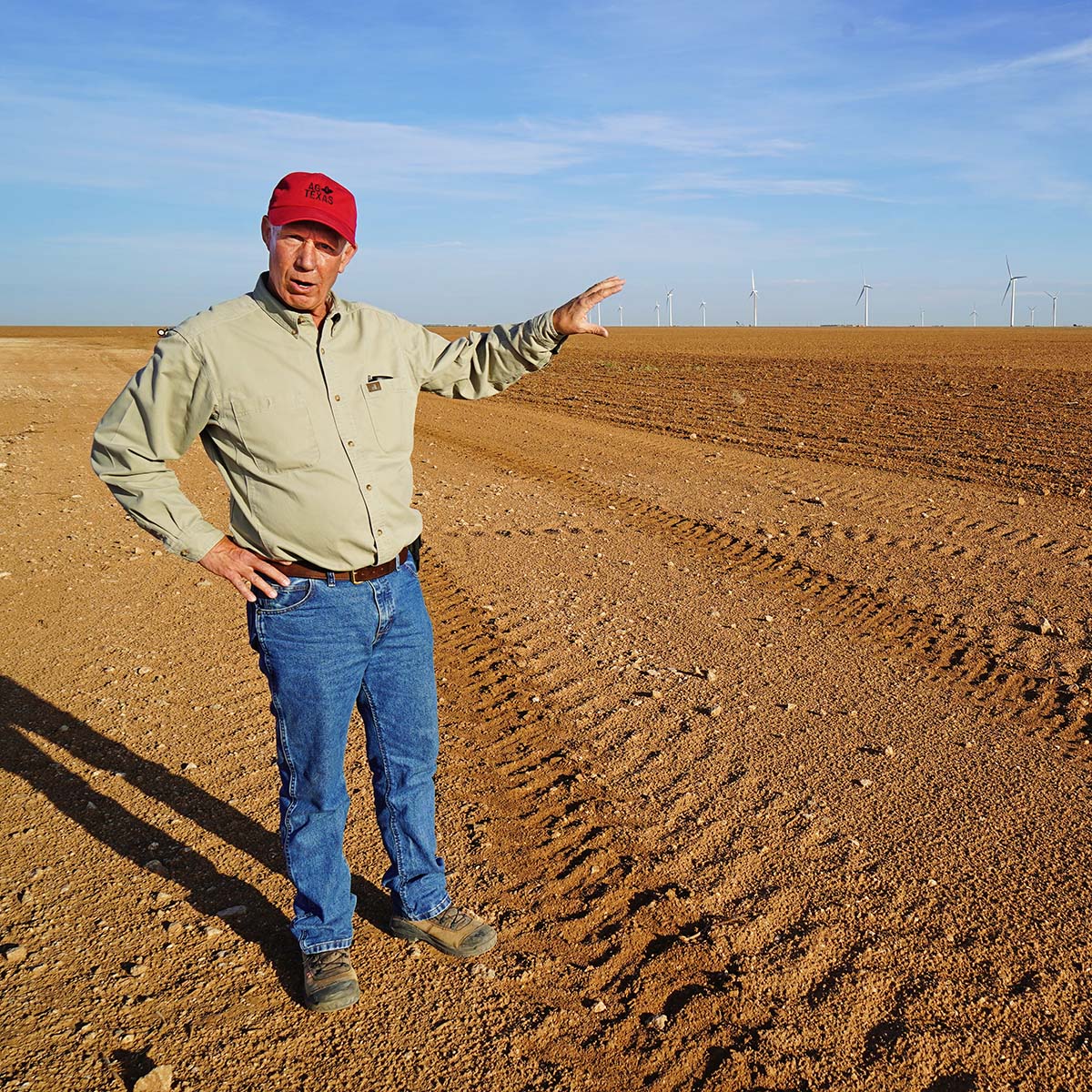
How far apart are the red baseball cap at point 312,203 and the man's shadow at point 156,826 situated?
235 cm

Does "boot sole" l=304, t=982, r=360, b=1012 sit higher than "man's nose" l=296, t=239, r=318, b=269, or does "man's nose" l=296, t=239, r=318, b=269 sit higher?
Answer: "man's nose" l=296, t=239, r=318, b=269

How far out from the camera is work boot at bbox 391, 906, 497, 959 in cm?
326

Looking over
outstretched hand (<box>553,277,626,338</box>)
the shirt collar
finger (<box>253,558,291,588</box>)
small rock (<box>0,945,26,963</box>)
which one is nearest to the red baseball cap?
the shirt collar

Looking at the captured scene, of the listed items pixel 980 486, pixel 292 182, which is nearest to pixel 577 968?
pixel 292 182

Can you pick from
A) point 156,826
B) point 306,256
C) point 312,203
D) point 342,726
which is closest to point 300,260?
point 306,256

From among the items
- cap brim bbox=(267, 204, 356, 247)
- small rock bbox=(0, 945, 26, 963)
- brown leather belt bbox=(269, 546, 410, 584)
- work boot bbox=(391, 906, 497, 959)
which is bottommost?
small rock bbox=(0, 945, 26, 963)

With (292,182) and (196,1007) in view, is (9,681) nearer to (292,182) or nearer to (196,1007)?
(196,1007)

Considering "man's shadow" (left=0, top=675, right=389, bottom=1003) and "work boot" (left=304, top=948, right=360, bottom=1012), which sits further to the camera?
"man's shadow" (left=0, top=675, right=389, bottom=1003)

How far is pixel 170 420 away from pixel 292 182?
2.46 feet

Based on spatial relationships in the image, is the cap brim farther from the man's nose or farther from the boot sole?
the boot sole

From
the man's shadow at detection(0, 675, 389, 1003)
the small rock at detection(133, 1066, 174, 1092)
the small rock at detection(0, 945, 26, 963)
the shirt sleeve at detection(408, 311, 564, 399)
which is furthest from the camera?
the man's shadow at detection(0, 675, 389, 1003)

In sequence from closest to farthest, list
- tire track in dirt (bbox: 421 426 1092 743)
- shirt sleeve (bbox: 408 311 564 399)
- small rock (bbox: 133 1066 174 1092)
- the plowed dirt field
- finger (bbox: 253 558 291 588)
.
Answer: small rock (bbox: 133 1066 174 1092) → finger (bbox: 253 558 291 588) → the plowed dirt field → shirt sleeve (bbox: 408 311 564 399) → tire track in dirt (bbox: 421 426 1092 743)

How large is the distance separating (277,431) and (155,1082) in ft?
6.00

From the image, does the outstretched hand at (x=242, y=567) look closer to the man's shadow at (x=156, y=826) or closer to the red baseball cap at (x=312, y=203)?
the red baseball cap at (x=312, y=203)
